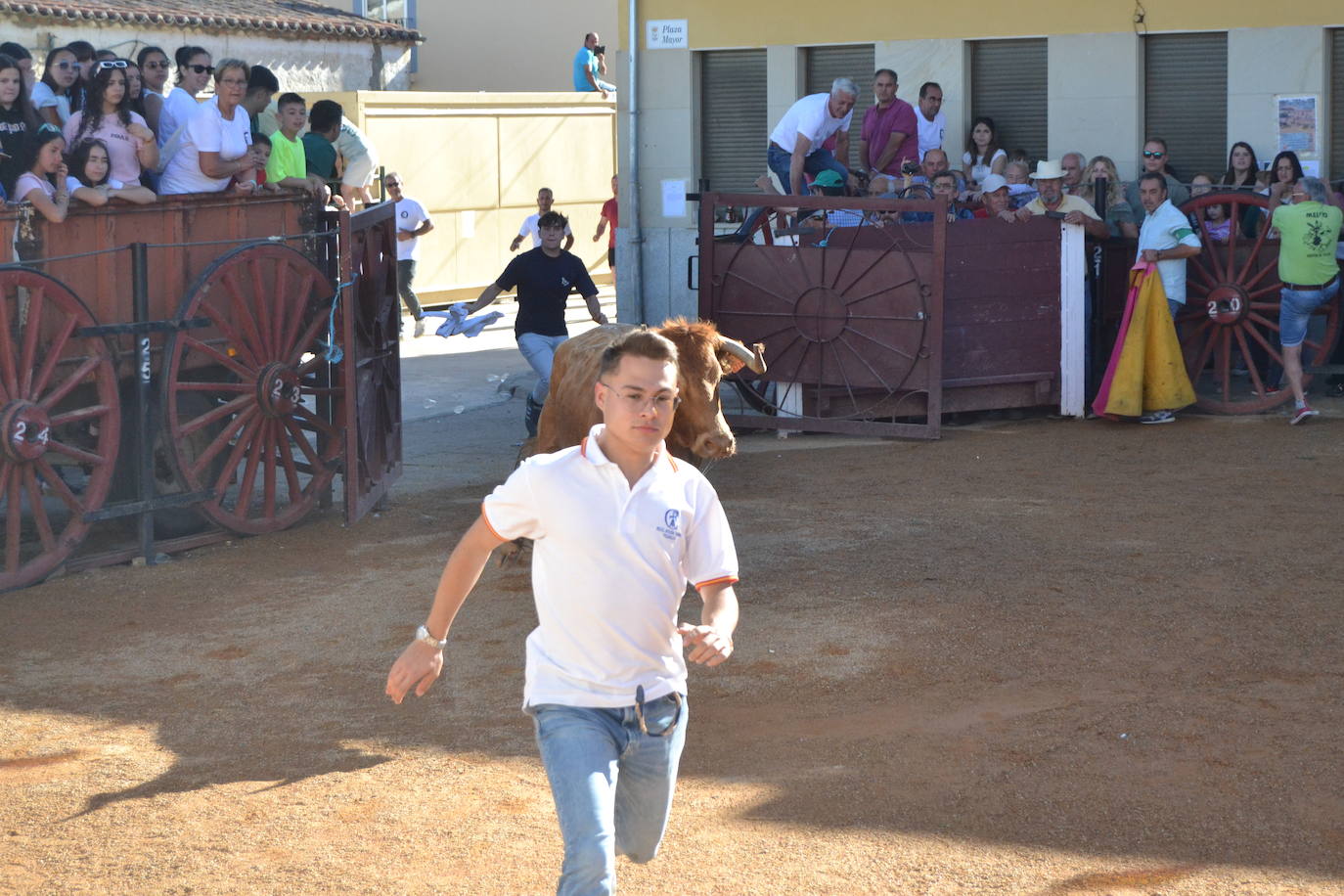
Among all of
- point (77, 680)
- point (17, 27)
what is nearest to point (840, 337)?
point (77, 680)

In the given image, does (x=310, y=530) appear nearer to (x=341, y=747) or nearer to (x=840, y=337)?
(x=341, y=747)

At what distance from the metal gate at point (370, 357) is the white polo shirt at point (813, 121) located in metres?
3.98

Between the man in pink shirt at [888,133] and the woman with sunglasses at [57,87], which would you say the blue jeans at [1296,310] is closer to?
the man in pink shirt at [888,133]

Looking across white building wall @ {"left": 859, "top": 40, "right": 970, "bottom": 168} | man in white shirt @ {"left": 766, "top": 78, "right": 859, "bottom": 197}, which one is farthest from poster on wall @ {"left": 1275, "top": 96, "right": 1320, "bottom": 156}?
man in white shirt @ {"left": 766, "top": 78, "right": 859, "bottom": 197}

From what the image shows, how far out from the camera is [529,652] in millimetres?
4031

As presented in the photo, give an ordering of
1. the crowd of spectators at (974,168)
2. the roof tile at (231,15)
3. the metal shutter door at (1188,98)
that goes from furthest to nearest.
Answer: the roof tile at (231,15) → the metal shutter door at (1188,98) → the crowd of spectators at (974,168)

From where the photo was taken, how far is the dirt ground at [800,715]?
4941 mm

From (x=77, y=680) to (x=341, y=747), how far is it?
1503 millimetres

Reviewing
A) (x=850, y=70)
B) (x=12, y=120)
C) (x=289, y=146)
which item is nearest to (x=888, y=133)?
(x=850, y=70)

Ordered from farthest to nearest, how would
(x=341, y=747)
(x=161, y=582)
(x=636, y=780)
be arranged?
(x=161, y=582) → (x=341, y=747) → (x=636, y=780)

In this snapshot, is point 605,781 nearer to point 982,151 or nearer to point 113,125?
point 113,125

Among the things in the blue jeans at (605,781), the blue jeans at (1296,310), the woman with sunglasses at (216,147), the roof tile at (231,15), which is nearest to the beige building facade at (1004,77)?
the blue jeans at (1296,310)

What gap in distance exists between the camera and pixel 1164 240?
41.1 feet

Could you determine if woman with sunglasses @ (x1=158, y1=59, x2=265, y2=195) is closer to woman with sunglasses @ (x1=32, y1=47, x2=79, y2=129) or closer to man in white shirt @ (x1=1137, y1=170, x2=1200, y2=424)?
woman with sunglasses @ (x1=32, y1=47, x2=79, y2=129)
